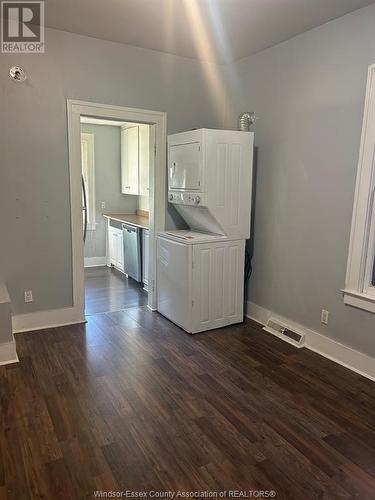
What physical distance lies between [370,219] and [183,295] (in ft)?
5.64

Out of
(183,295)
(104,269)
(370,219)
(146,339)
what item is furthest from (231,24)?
(104,269)

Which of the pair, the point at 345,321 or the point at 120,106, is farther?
the point at 120,106

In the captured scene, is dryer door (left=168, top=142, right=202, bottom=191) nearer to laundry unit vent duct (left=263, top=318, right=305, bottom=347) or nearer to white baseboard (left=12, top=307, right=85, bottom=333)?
laundry unit vent duct (left=263, top=318, right=305, bottom=347)

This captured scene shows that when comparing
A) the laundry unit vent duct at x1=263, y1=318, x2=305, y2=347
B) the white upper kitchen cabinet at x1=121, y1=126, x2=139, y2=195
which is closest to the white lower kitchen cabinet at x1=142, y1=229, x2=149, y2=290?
the white upper kitchen cabinet at x1=121, y1=126, x2=139, y2=195

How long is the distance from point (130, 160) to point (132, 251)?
1.54m

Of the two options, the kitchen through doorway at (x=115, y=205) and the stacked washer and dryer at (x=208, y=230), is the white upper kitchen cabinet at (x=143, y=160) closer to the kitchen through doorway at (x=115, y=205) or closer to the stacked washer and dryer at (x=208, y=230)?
the kitchen through doorway at (x=115, y=205)

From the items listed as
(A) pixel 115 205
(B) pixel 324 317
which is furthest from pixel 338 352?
(A) pixel 115 205

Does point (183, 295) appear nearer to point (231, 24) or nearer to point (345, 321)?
point (345, 321)

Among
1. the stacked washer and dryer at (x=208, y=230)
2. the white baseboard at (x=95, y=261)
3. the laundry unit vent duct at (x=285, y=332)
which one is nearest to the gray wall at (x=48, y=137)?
the stacked washer and dryer at (x=208, y=230)

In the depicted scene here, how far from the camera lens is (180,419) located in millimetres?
2207

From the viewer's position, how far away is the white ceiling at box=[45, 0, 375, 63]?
2.61m

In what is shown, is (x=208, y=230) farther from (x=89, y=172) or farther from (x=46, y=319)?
(x=89, y=172)

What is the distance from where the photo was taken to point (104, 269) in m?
6.00

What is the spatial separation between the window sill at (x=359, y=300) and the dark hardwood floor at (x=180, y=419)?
1.73 ft
